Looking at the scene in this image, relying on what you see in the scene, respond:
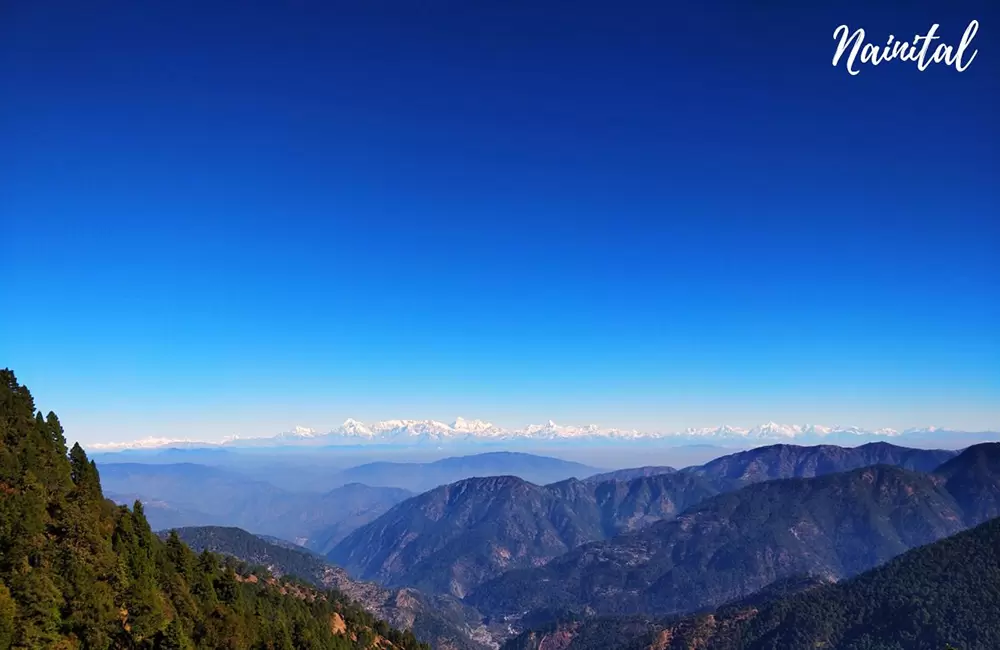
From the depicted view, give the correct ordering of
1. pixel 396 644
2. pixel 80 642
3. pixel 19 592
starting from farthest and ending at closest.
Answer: pixel 396 644, pixel 80 642, pixel 19 592

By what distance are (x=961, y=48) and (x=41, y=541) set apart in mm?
120046

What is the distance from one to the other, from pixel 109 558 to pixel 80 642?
15130 mm

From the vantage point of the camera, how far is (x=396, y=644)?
17062cm

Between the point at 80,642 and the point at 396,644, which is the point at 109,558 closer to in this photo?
the point at 80,642

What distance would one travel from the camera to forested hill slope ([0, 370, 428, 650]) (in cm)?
5506

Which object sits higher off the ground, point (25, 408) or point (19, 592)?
point (25, 408)

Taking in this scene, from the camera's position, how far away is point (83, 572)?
63.0m

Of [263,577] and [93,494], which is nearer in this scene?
[93,494]

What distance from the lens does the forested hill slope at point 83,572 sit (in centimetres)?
5506

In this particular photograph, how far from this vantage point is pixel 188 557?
3942 inches

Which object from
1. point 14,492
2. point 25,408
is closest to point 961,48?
point 14,492

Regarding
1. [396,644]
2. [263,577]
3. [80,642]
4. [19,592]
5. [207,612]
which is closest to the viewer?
[19,592]

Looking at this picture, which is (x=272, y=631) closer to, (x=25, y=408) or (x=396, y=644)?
(x=25, y=408)

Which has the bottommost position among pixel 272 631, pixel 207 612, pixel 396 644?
pixel 396 644
